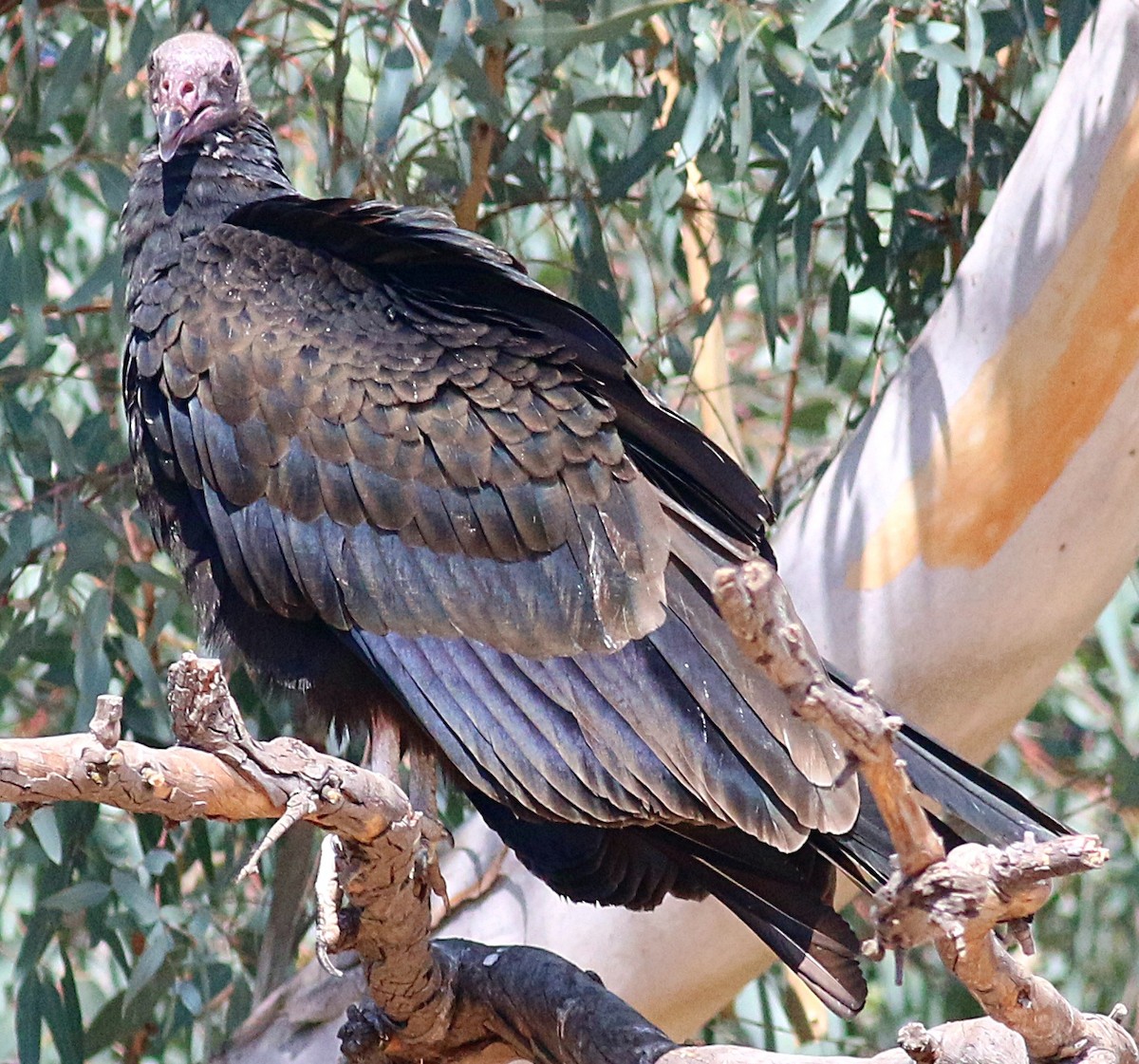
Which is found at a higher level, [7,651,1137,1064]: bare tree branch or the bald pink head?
the bald pink head

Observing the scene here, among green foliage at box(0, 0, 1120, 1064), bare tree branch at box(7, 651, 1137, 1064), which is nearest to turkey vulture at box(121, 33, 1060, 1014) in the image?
bare tree branch at box(7, 651, 1137, 1064)

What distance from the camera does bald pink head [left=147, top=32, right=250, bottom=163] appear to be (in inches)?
101

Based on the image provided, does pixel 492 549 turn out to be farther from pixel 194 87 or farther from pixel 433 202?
pixel 433 202

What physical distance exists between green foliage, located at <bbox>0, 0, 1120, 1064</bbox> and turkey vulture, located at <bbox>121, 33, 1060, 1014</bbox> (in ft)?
1.88

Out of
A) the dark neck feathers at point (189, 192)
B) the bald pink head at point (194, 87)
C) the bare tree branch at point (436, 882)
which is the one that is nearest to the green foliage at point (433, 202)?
the bald pink head at point (194, 87)

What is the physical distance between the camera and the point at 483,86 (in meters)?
2.87

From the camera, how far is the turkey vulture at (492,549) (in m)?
2.06

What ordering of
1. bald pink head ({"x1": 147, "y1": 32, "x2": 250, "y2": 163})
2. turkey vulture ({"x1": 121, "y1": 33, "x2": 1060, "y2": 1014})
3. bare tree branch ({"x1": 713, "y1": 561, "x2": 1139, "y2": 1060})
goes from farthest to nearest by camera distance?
bald pink head ({"x1": 147, "y1": 32, "x2": 250, "y2": 163})
turkey vulture ({"x1": 121, "y1": 33, "x2": 1060, "y2": 1014})
bare tree branch ({"x1": 713, "y1": 561, "x2": 1139, "y2": 1060})

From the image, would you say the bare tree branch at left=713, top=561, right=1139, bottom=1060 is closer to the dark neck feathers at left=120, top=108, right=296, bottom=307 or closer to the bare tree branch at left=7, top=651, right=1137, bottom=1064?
the bare tree branch at left=7, top=651, right=1137, bottom=1064

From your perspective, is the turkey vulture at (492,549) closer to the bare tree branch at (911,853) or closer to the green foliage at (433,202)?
the green foliage at (433,202)

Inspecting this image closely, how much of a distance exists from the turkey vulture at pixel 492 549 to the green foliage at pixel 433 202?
0.57 meters

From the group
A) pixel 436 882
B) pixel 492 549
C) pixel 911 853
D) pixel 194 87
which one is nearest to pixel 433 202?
pixel 194 87

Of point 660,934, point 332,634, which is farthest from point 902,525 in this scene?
point 332,634

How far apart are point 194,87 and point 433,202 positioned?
2.45ft
